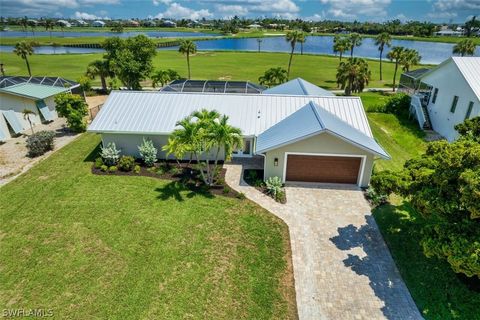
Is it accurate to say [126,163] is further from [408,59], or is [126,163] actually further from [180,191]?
[408,59]

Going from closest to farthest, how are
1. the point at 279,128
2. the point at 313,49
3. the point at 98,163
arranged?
the point at 279,128 → the point at 98,163 → the point at 313,49


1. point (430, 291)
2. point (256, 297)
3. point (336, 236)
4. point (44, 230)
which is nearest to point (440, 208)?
point (430, 291)

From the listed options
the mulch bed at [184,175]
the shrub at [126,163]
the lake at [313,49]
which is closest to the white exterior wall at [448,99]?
the mulch bed at [184,175]

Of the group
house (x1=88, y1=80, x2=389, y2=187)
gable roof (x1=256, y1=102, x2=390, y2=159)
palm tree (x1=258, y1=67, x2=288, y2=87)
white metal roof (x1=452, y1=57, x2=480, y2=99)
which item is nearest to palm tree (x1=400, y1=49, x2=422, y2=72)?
white metal roof (x1=452, y1=57, x2=480, y2=99)

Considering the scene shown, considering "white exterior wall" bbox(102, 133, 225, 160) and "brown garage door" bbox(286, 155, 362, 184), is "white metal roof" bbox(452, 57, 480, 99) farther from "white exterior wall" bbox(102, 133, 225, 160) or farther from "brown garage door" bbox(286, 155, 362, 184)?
"white exterior wall" bbox(102, 133, 225, 160)

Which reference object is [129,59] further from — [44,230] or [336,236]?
[336,236]

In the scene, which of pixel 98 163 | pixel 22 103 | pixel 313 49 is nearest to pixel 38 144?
pixel 98 163
